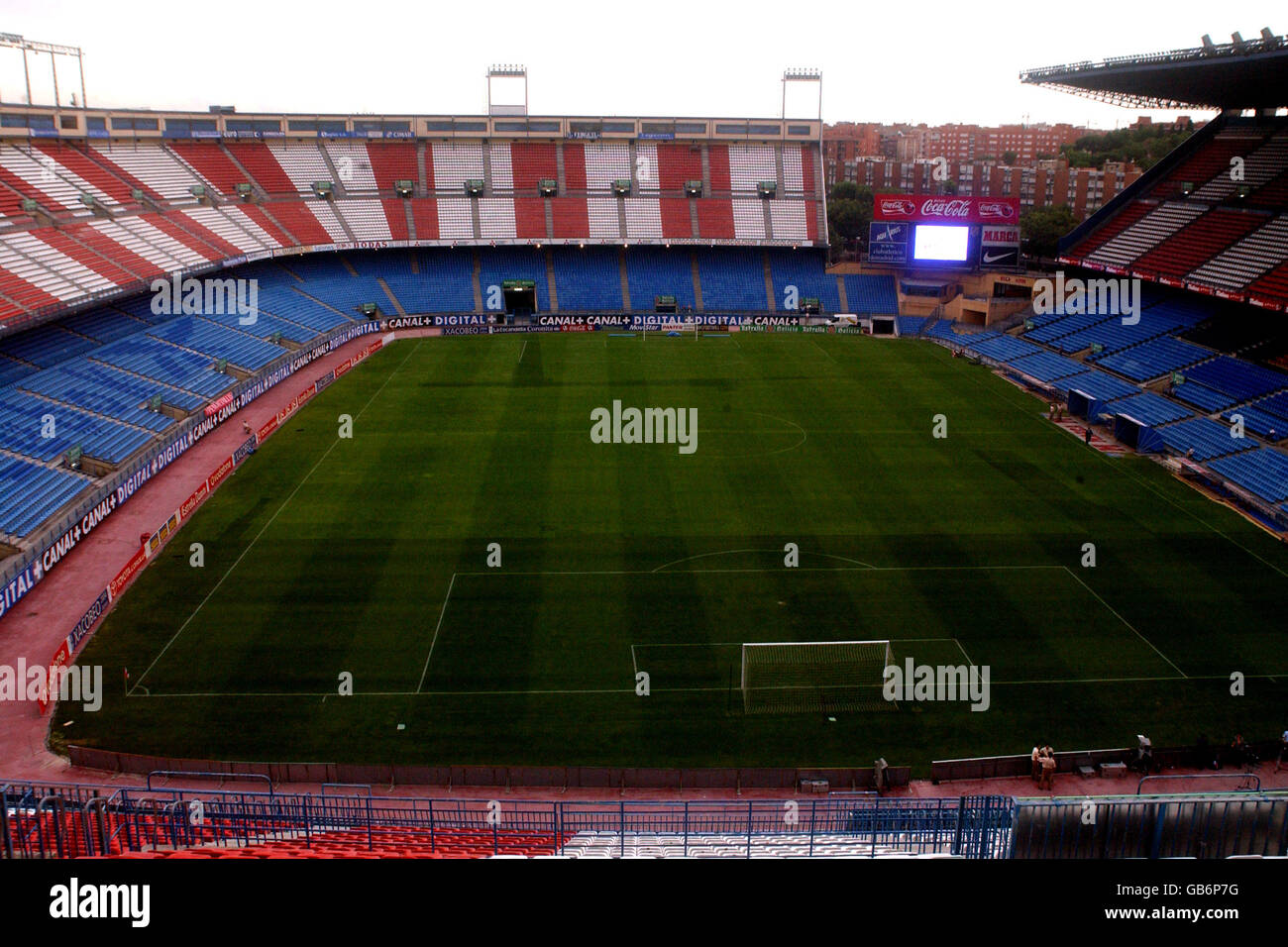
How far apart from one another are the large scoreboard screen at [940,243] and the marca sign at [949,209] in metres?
0.60

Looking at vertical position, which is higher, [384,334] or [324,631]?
[384,334]

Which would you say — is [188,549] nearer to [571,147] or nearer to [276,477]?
[276,477]

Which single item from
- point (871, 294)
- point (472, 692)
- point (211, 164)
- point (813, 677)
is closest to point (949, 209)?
point (871, 294)

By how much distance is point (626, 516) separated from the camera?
32969mm

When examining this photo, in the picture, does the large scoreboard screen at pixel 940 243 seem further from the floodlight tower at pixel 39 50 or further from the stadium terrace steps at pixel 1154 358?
the floodlight tower at pixel 39 50

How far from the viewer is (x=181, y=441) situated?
130ft

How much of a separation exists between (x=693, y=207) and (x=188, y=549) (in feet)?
188

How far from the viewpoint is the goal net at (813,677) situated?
22266 mm

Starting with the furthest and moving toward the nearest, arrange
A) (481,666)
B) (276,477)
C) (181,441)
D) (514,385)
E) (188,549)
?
(514,385) < (181,441) < (276,477) < (188,549) < (481,666)

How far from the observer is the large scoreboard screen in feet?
224

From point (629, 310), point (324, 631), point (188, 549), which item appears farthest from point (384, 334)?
point (324, 631)

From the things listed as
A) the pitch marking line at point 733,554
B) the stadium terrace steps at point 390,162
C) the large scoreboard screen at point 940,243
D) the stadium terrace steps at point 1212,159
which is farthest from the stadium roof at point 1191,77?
the stadium terrace steps at point 390,162

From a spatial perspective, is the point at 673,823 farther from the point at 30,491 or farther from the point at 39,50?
the point at 39,50

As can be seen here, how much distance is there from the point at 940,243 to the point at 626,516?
45.2 meters
